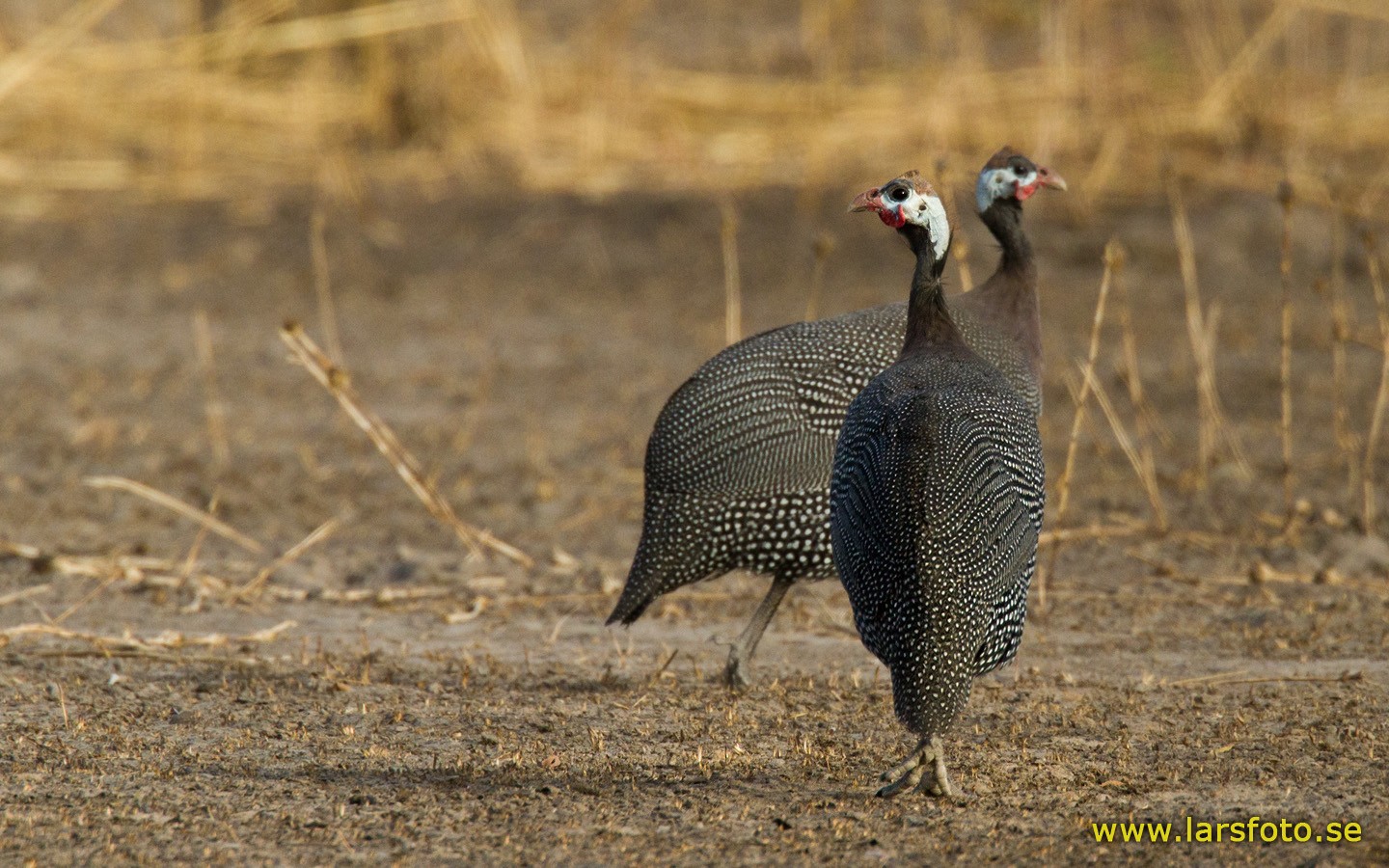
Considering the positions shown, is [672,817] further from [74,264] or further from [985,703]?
[74,264]

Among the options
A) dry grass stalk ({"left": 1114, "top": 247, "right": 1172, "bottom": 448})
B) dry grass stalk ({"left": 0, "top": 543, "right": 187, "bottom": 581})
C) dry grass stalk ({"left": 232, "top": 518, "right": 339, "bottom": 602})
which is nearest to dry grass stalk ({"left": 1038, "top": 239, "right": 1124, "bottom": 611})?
dry grass stalk ({"left": 1114, "top": 247, "right": 1172, "bottom": 448})

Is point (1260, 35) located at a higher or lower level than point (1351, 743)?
higher

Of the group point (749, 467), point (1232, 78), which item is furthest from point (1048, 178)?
point (1232, 78)

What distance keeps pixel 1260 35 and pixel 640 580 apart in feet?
20.7

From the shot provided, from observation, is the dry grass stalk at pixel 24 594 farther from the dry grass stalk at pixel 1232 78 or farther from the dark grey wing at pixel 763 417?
the dry grass stalk at pixel 1232 78

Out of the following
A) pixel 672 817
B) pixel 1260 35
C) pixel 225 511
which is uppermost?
pixel 1260 35

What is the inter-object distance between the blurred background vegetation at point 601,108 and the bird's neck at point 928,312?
542 cm

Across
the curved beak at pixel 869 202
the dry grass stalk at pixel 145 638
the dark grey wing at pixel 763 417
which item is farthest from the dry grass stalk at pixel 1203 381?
the dry grass stalk at pixel 145 638

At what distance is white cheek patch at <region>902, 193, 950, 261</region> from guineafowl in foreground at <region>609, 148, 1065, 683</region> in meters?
0.57

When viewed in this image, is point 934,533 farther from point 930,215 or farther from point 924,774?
point 930,215

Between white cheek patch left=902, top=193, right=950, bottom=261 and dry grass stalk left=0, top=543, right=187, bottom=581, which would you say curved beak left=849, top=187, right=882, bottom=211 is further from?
dry grass stalk left=0, top=543, right=187, bottom=581

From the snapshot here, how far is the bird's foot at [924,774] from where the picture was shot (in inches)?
134

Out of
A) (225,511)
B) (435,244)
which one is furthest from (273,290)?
(225,511)

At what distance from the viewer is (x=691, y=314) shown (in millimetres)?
8656
